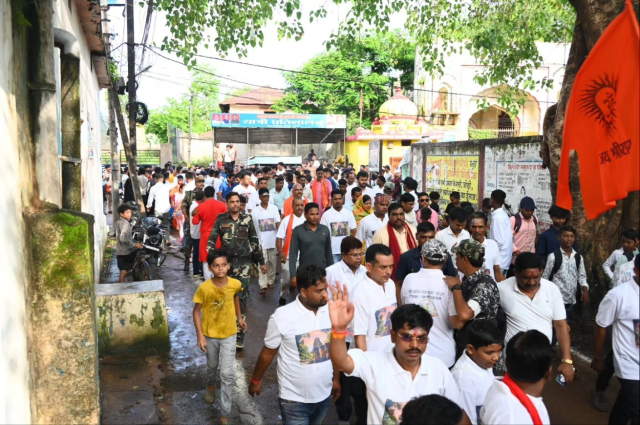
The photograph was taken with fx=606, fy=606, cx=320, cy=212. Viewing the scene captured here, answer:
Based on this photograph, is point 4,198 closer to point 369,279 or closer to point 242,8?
point 369,279

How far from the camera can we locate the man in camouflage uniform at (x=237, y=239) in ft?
23.5

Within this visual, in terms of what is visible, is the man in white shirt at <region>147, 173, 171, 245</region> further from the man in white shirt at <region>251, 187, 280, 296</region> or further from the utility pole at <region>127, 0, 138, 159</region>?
the man in white shirt at <region>251, 187, 280, 296</region>

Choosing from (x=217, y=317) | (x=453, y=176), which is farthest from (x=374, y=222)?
(x=453, y=176)

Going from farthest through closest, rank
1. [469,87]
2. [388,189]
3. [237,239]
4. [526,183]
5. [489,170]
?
1. [469,87]
2. [388,189]
3. [489,170]
4. [526,183]
5. [237,239]

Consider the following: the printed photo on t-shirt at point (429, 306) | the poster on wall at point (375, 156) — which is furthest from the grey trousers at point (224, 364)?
the poster on wall at point (375, 156)

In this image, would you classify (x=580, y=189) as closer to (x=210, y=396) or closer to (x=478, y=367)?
(x=478, y=367)

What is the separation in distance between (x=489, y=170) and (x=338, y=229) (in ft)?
14.7

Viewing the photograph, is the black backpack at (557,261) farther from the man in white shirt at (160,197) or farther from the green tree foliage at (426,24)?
the man in white shirt at (160,197)

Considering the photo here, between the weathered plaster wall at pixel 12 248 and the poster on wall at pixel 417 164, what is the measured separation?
41.1 ft

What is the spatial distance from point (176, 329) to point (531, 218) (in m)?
4.96

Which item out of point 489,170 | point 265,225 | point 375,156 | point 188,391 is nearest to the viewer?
point 188,391

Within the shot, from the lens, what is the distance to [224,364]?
5145 millimetres

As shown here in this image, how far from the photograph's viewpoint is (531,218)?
8.27m

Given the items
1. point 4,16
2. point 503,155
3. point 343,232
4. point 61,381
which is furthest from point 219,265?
point 503,155
